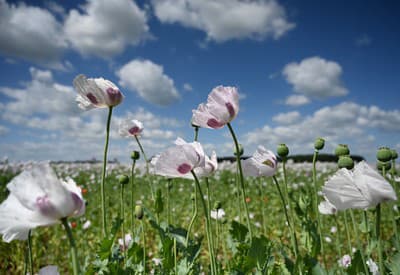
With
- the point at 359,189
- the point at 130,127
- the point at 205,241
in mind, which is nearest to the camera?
the point at 359,189

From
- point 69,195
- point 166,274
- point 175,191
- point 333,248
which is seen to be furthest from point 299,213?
point 175,191

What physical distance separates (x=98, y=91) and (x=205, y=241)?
283 centimetres

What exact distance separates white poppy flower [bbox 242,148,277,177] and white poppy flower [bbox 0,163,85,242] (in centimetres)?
73

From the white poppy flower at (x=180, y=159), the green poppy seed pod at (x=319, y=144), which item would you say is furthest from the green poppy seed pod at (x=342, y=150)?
the white poppy flower at (x=180, y=159)

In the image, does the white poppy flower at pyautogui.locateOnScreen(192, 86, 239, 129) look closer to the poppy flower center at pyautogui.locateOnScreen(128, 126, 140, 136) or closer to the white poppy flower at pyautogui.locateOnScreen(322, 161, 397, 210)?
the white poppy flower at pyautogui.locateOnScreen(322, 161, 397, 210)

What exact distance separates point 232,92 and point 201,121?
0.16 metres

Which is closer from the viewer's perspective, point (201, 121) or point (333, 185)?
point (333, 185)

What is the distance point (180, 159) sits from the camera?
1.09 metres

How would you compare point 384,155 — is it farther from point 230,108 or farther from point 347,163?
point 230,108

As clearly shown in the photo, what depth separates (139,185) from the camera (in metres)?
8.13

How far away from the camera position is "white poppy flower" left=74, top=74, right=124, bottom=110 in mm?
1241

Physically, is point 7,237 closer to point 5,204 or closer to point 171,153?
point 5,204

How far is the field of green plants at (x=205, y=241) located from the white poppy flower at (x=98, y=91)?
0.45 m

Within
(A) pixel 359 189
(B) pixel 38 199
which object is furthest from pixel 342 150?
(B) pixel 38 199
